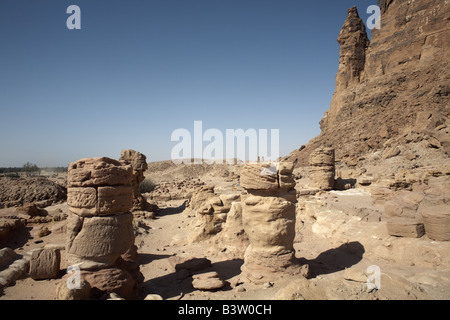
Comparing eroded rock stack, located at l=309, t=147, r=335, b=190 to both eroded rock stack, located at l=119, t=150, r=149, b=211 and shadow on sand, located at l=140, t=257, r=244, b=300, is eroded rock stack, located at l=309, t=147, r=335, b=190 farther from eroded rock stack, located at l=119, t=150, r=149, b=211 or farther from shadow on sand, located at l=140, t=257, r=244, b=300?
eroded rock stack, located at l=119, t=150, r=149, b=211

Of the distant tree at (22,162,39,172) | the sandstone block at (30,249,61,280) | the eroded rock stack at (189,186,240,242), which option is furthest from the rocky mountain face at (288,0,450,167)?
the distant tree at (22,162,39,172)

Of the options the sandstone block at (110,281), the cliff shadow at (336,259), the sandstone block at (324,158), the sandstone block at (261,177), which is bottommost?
the cliff shadow at (336,259)

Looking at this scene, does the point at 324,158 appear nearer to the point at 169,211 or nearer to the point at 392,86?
the point at 169,211

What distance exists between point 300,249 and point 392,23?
120ft

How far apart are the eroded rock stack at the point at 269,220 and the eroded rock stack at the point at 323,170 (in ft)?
35.2

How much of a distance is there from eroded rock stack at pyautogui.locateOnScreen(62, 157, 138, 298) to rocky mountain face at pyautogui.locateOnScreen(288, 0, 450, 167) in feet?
68.1

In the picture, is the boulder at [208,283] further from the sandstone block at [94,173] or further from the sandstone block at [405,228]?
the sandstone block at [405,228]

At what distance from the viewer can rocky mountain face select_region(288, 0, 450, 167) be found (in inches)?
911

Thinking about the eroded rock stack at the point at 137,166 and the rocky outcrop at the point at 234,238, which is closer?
the rocky outcrop at the point at 234,238

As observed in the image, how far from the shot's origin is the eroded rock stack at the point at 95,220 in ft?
15.9

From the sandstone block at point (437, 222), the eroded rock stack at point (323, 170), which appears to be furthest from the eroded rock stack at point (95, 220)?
the eroded rock stack at point (323, 170)

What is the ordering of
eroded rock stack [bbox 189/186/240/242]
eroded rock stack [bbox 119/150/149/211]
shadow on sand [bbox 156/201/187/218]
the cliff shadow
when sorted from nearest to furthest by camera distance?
the cliff shadow < eroded rock stack [bbox 189/186/240/242] < eroded rock stack [bbox 119/150/149/211] < shadow on sand [bbox 156/201/187/218]
